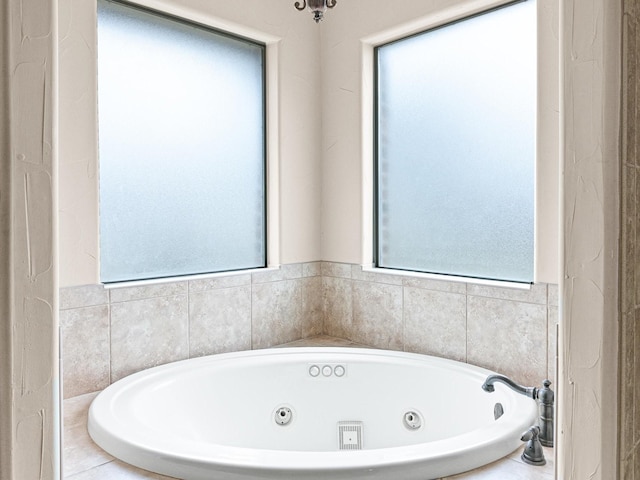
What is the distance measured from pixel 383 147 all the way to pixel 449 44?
591 millimetres

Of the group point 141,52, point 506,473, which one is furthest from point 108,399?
point 141,52

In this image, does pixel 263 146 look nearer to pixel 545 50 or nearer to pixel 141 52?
pixel 141 52

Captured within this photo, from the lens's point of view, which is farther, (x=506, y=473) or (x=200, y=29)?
(x=200, y=29)

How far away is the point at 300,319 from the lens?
2.90m

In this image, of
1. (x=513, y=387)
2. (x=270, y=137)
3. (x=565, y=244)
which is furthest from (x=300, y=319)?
(x=565, y=244)

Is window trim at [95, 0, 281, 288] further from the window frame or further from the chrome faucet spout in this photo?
the chrome faucet spout

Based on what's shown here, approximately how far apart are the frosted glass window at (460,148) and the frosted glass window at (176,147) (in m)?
0.69

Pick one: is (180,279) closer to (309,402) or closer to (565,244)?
(309,402)

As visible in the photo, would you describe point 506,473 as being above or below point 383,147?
below

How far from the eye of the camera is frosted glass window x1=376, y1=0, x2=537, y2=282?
89.0 inches

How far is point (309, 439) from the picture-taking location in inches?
93.6

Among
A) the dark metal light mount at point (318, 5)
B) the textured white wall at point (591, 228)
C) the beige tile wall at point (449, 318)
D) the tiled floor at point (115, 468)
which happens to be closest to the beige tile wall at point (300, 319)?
the beige tile wall at point (449, 318)

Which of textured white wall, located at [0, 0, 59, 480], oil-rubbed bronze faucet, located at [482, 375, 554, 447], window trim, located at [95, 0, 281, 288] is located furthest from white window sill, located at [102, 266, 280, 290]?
textured white wall, located at [0, 0, 59, 480]

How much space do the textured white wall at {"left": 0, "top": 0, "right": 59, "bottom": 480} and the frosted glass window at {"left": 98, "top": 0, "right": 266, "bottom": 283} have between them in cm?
193
